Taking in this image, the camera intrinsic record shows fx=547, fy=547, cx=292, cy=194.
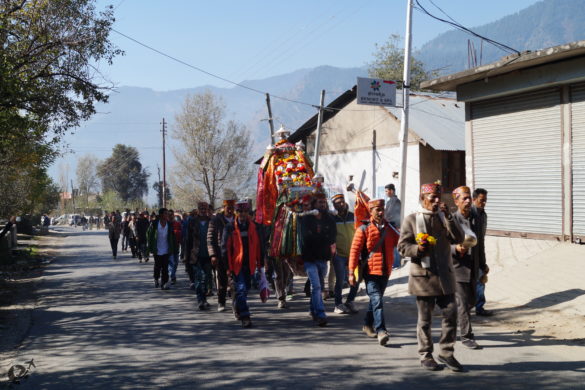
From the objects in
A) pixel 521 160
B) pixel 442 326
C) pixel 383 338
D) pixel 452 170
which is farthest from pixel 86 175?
pixel 442 326

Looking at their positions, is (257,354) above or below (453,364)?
below

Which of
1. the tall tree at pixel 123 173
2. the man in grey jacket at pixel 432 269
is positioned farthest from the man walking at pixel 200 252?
the tall tree at pixel 123 173

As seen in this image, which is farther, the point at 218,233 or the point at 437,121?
the point at 437,121

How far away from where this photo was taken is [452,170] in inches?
800

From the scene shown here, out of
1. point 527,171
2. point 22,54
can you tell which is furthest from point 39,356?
point 527,171

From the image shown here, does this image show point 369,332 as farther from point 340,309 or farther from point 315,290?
point 340,309

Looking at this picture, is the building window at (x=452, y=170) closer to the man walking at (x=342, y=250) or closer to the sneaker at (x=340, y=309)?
the man walking at (x=342, y=250)

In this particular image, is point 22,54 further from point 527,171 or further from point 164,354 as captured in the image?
point 527,171

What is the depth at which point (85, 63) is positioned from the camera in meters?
14.2

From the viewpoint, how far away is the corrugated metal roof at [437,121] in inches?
768

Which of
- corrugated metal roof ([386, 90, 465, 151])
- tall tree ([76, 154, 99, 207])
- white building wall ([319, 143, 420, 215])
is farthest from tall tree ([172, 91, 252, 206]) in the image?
tall tree ([76, 154, 99, 207])

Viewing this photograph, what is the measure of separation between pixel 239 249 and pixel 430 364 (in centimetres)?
371

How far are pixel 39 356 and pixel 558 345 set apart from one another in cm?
631

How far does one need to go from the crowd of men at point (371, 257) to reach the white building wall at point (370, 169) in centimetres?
947
